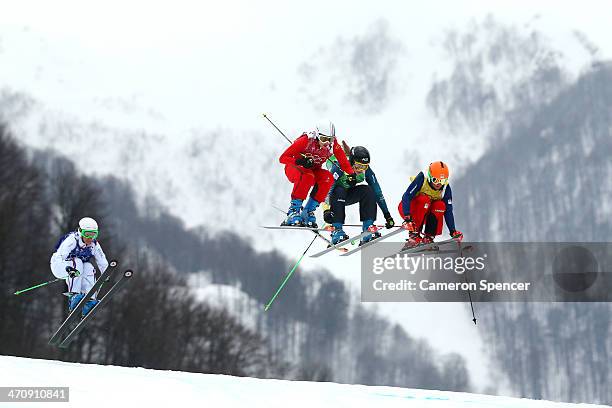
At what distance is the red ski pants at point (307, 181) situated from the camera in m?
19.9

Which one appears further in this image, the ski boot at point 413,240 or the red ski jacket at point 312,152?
the ski boot at point 413,240

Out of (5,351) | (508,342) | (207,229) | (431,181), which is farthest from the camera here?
(207,229)

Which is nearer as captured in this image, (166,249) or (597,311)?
(166,249)

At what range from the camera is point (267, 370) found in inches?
3255

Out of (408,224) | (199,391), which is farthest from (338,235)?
(199,391)

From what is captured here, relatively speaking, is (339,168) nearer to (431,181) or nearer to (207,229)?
(431,181)

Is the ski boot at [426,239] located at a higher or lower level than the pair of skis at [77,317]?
higher

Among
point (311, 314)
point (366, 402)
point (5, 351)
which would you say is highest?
Answer: point (311, 314)

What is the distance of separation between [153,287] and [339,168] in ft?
159

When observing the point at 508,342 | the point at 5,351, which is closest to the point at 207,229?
the point at 508,342

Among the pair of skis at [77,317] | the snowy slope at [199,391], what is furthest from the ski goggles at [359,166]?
the pair of skis at [77,317]

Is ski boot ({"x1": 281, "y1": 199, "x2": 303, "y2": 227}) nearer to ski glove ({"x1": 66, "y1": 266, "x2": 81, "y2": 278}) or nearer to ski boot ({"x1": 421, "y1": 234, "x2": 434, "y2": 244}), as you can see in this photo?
ski boot ({"x1": 421, "y1": 234, "x2": 434, "y2": 244})

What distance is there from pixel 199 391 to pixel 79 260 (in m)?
4.24

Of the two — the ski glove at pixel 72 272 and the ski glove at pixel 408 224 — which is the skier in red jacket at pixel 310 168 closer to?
the ski glove at pixel 408 224
